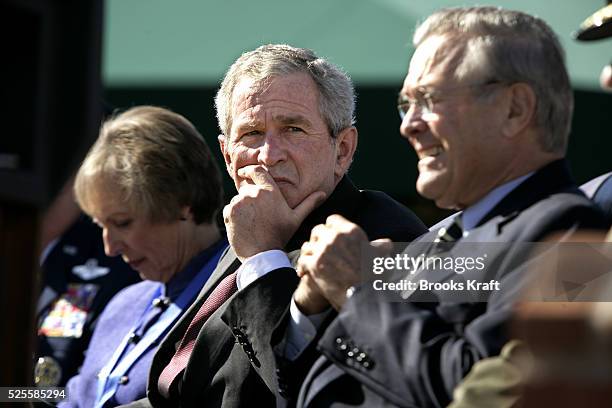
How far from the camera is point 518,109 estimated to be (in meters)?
2.71

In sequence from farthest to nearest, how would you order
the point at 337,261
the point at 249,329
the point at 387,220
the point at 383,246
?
the point at 387,220 < the point at 249,329 < the point at 383,246 < the point at 337,261

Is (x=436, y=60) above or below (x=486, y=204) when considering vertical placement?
above

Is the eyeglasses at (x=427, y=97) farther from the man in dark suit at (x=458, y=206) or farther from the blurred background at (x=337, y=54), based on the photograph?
the blurred background at (x=337, y=54)

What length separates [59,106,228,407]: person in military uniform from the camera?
456 cm

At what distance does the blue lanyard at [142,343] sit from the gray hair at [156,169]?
29 cm

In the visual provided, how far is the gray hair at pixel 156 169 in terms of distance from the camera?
4582mm

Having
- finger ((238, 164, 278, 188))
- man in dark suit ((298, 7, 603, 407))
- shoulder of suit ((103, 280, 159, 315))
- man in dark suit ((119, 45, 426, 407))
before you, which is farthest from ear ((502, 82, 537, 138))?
shoulder of suit ((103, 280, 159, 315))

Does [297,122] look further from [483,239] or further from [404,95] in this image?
[483,239]

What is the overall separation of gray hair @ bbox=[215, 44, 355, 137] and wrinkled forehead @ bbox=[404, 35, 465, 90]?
0.82 metres

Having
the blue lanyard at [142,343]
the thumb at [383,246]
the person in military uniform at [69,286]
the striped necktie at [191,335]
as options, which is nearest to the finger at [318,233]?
the thumb at [383,246]

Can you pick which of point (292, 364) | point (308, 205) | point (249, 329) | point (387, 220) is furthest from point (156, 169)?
point (292, 364)

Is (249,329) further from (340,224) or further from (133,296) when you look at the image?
(133,296)

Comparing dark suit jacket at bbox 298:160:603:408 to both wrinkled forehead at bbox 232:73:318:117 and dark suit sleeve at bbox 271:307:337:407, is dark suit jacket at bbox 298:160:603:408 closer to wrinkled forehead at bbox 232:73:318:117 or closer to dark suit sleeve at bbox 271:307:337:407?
dark suit sleeve at bbox 271:307:337:407

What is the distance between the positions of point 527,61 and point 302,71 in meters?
1.13
